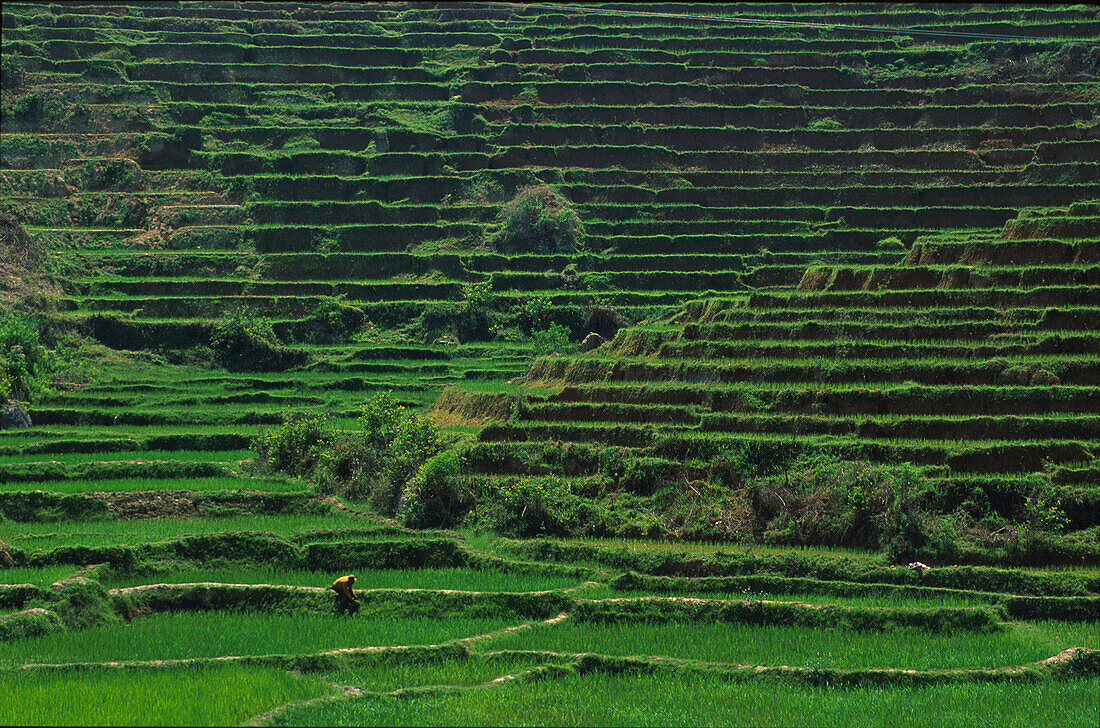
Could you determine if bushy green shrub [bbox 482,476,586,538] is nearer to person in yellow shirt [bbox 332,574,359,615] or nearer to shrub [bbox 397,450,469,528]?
shrub [bbox 397,450,469,528]

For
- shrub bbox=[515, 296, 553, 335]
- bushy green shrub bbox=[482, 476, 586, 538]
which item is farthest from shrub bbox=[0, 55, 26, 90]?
bushy green shrub bbox=[482, 476, 586, 538]

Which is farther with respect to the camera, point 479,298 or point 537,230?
point 537,230

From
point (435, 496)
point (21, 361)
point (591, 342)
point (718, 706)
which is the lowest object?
point (718, 706)

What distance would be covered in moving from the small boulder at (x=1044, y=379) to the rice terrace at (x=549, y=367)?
0.71 feet

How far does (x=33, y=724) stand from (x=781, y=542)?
11.7 metres

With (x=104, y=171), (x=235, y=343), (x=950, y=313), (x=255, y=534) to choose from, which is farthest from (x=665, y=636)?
(x=104, y=171)

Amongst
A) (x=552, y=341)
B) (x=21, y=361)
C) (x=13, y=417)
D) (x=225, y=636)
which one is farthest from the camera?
(x=552, y=341)

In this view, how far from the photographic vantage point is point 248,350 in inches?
1255

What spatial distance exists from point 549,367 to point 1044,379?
32.7 ft

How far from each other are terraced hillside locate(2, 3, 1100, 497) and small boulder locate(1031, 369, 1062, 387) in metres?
13.1

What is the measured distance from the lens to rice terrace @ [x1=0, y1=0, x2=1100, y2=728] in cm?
1361

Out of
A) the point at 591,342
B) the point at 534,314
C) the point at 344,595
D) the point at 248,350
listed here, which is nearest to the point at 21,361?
the point at 248,350

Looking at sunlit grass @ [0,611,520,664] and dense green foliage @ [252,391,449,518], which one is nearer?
sunlit grass @ [0,611,520,664]

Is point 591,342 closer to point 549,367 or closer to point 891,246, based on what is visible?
point 549,367
